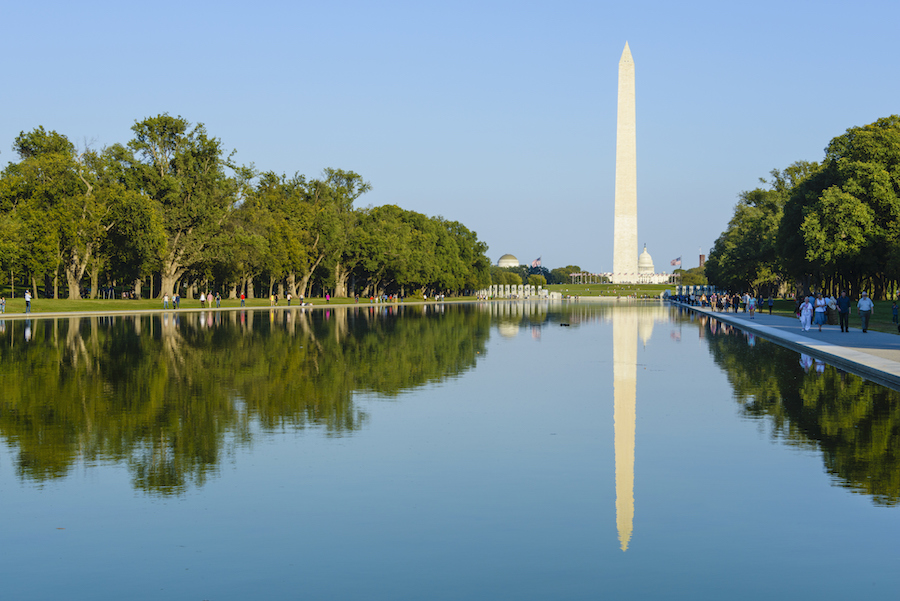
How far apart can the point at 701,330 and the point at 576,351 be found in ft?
47.2

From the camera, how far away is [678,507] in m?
7.36

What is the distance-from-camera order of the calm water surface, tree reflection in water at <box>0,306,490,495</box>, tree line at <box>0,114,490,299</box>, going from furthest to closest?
tree line at <box>0,114,490,299</box>
tree reflection in water at <box>0,306,490,495</box>
the calm water surface

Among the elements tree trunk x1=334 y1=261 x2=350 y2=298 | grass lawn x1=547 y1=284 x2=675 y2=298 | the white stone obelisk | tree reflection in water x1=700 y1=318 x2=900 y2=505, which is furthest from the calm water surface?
grass lawn x1=547 y1=284 x2=675 y2=298

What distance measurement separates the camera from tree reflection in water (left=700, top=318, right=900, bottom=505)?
877 cm

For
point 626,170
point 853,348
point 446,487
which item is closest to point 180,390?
point 446,487

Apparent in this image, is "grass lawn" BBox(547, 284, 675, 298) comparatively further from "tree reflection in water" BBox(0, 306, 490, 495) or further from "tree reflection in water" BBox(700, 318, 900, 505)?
"tree reflection in water" BBox(700, 318, 900, 505)

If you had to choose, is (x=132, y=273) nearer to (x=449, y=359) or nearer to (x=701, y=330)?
(x=701, y=330)

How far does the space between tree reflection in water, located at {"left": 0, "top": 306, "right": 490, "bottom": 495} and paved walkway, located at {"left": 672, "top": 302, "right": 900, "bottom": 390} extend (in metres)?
8.49

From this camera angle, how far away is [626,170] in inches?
3868

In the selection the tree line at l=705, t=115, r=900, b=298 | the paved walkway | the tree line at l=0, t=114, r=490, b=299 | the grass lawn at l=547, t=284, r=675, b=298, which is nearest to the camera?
the paved walkway

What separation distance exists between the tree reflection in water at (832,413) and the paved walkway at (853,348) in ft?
1.52

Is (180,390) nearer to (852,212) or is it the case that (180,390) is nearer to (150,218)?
(852,212)

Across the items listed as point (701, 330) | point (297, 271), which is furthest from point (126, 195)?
point (701, 330)

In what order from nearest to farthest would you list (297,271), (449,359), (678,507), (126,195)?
(678,507) < (449,359) < (126,195) < (297,271)
